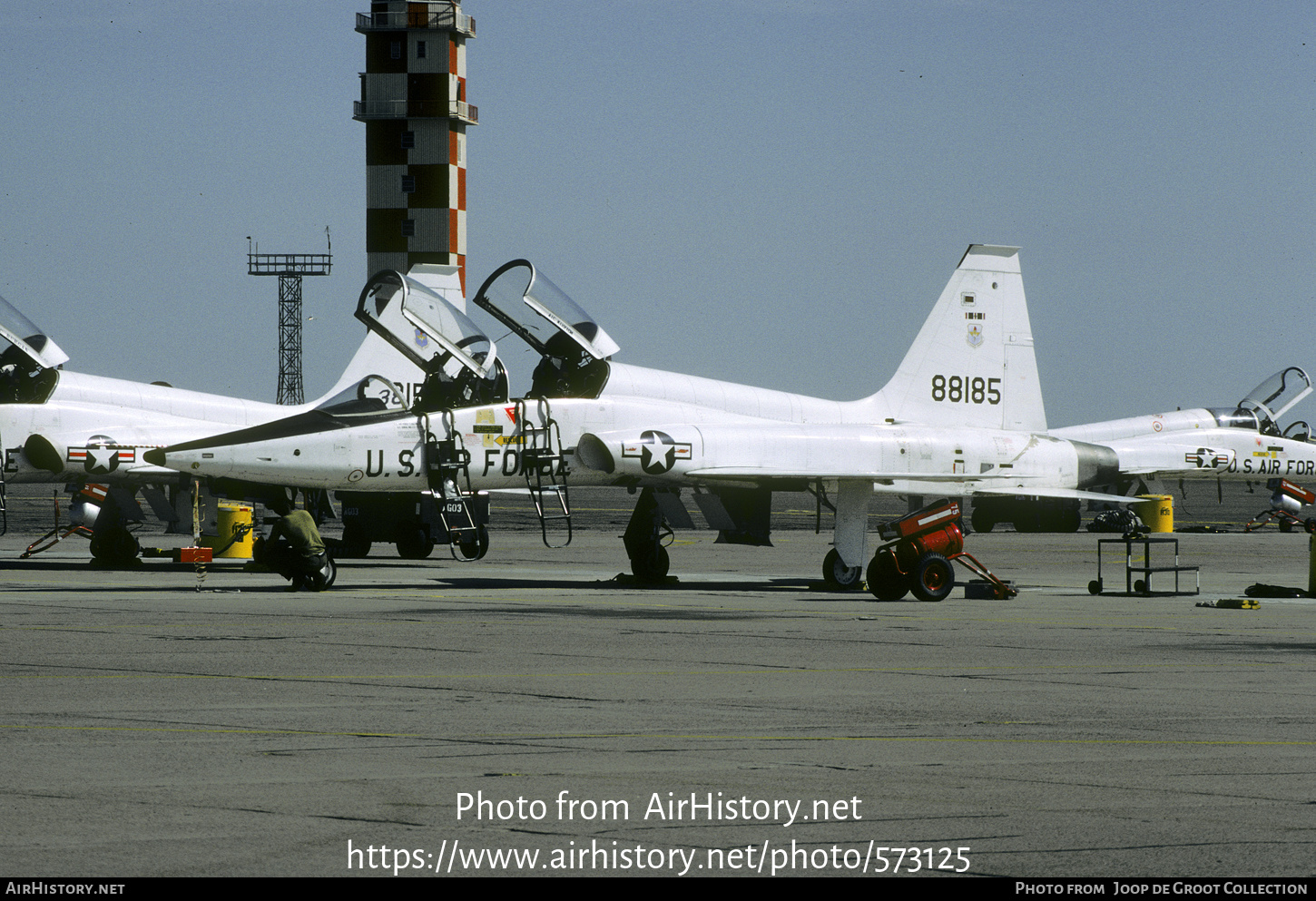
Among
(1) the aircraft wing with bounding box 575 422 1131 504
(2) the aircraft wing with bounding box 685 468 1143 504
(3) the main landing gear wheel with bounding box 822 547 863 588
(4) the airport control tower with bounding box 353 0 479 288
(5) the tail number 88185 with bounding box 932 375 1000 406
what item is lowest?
(3) the main landing gear wheel with bounding box 822 547 863 588

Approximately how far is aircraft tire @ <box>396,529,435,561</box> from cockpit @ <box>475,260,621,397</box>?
697 cm

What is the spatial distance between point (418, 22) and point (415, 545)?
25.2m

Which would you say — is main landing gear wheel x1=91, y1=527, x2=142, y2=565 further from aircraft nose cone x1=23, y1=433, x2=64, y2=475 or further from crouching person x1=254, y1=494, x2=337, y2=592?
crouching person x1=254, y1=494, x2=337, y2=592

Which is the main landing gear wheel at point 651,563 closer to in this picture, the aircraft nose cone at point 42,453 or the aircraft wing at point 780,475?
the aircraft wing at point 780,475

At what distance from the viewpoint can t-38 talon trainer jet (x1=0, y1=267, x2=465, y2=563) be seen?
22.0m

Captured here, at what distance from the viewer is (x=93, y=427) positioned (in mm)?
22453

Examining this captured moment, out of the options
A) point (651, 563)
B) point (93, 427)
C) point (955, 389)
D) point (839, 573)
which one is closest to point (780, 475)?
point (839, 573)

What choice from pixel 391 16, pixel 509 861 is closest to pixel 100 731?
pixel 509 861

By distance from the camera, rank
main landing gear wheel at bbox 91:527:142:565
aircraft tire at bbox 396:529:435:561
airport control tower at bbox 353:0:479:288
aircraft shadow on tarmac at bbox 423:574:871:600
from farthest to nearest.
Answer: airport control tower at bbox 353:0:479:288
aircraft tire at bbox 396:529:435:561
main landing gear wheel at bbox 91:527:142:565
aircraft shadow on tarmac at bbox 423:574:871:600

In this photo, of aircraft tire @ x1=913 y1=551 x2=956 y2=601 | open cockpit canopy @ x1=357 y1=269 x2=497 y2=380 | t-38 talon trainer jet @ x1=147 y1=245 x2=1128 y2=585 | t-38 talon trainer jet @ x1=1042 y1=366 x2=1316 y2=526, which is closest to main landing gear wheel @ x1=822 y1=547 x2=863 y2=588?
t-38 talon trainer jet @ x1=147 y1=245 x2=1128 y2=585

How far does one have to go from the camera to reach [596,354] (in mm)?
19578

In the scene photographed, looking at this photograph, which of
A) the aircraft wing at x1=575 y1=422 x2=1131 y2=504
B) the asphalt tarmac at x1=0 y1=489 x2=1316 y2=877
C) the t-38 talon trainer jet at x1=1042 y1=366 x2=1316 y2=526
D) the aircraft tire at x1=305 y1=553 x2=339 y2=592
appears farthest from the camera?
the t-38 talon trainer jet at x1=1042 y1=366 x2=1316 y2=526

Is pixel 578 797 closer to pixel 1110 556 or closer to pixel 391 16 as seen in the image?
pixel 1110 556
